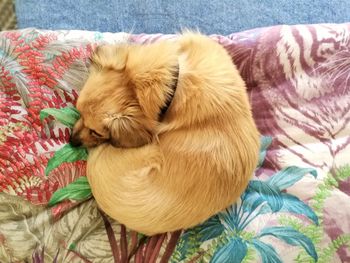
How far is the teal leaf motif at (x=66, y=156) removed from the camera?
58.7 inches

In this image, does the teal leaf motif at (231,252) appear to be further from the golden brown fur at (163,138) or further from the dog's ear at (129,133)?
the dog's ear at (129,133)

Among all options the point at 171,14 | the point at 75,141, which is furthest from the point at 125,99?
the point at 171,14

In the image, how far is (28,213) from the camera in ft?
4.84

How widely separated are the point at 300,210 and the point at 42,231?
852 mm

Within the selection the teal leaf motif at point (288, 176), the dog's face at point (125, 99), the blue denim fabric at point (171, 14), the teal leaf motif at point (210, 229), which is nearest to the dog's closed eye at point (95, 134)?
the dog's face at point (125, 99)

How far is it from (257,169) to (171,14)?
872 millimetres

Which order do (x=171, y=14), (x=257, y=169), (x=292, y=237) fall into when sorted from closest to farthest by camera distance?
(x=292, y=237) < (x=257, y=169) < (x=171, y=14)

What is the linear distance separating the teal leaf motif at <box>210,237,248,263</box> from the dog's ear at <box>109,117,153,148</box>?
42 centimetres

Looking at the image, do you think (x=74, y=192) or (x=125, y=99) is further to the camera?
(x=74, y=192)

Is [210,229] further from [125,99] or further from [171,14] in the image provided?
[171,14]

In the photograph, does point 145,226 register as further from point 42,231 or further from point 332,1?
point 332,1

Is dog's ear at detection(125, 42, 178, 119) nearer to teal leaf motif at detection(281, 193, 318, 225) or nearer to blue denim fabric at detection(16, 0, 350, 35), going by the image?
teal leaf motif at detection(281, 193, 318, 225)

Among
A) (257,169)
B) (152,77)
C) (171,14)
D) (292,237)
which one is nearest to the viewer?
(152,77)

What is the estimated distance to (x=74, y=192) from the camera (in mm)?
1473
